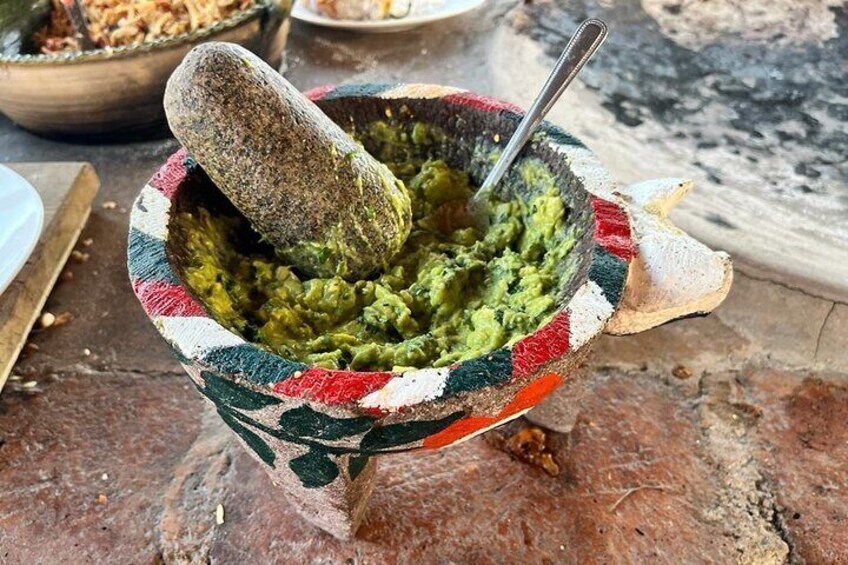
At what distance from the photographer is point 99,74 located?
1.84 meters

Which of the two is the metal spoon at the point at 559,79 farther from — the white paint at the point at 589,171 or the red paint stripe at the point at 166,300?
the red paint stripe at the point at 166,300

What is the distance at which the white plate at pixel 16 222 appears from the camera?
147 centimetres

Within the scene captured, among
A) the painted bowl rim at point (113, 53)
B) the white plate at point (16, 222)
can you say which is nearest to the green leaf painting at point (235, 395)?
the white plate at point (16, 222)

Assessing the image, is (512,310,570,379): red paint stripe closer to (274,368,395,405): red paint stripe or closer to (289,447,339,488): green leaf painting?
(274,368,395,405): red paint stripe

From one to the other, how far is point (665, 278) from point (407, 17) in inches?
65.0

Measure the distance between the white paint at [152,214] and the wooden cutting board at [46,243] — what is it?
2.10 feet

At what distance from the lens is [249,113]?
1.05 meters

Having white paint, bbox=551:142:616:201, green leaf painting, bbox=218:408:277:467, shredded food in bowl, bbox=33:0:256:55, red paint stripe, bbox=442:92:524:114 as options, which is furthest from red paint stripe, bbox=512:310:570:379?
shredded food in bowl, bbox=33:0:256:55

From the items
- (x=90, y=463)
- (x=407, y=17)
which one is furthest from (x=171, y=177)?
(x=407, y=17)

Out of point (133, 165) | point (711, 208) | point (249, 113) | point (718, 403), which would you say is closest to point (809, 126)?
point (711, 208)

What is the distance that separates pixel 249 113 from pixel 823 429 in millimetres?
1190

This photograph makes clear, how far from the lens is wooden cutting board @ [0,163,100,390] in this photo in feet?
5.05

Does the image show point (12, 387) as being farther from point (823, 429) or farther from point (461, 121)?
point (823, 429)

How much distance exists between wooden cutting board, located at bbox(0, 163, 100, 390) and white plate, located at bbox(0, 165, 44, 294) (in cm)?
10
